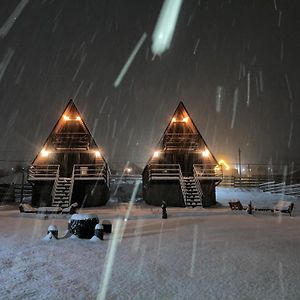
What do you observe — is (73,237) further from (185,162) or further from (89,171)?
(185,162)

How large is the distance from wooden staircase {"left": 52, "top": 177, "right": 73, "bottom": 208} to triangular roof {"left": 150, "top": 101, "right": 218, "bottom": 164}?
7.60 meters

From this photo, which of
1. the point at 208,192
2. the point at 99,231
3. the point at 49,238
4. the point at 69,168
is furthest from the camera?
the point at 69,168

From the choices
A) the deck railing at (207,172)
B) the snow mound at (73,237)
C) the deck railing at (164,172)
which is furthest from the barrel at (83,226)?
the deck railing at (207,172)

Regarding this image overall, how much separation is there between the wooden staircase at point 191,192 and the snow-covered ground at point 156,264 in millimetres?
9577

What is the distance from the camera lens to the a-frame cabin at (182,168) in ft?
79.4

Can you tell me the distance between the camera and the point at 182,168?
26.2 meters

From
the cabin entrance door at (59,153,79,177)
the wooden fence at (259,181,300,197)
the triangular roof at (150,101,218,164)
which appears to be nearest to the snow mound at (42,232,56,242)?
the cabin entrance door at (59,153,79,177)

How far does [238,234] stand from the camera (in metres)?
11.7

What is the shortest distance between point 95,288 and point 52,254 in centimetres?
307

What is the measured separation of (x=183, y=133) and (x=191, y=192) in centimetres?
533

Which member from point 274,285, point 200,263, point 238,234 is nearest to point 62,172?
point 238,234

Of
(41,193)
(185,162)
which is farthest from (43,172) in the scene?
(185,162)

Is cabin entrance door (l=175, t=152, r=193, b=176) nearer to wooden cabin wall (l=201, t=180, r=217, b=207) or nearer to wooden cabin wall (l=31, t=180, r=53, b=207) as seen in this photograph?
wooden cabin wall (l=201, t=180, r=217, b=207)

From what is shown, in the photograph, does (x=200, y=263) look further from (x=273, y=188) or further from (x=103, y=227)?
Result: (x=273, y=188)
